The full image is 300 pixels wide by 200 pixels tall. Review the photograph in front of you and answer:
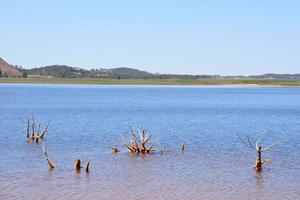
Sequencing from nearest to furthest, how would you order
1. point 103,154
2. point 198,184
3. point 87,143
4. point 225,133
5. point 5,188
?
point 5,188 < point 198,184 < point 103,154 < point 87,143 < point 225,133

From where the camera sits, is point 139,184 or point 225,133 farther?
point 225,133

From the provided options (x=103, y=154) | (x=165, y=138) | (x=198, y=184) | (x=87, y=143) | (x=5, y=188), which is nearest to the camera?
(x=5, y=188)

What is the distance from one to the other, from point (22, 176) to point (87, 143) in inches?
493

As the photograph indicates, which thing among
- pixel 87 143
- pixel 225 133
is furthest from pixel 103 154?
pixel 225 133

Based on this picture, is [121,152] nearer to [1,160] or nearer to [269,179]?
[1,160]

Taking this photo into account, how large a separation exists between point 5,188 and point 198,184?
22.9 feet

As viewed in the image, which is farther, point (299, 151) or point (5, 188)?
point (299, 151)

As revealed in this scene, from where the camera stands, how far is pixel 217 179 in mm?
24016

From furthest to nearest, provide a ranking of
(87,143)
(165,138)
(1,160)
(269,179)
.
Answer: (165,138)
(87,143)
(1,160)
(269,179)

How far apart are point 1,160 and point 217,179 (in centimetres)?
1017

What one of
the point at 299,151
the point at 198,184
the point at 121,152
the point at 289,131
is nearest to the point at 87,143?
the point at 121,152

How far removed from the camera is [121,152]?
31844 millimetres

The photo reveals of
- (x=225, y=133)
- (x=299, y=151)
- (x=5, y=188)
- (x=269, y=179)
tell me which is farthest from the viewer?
(x=225, y=133)

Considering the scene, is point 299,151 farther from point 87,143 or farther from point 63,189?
point 63,189
